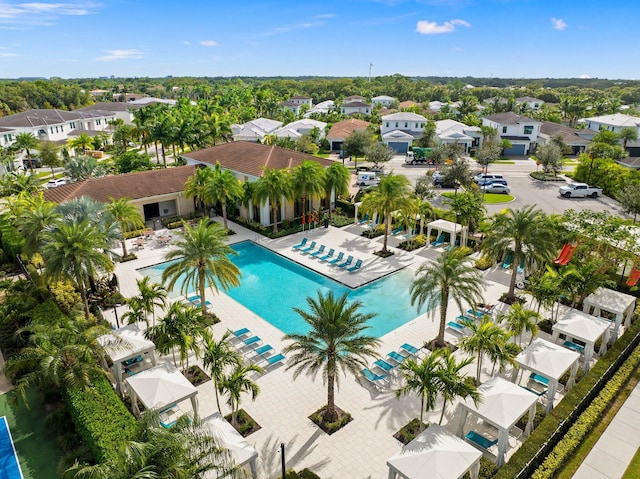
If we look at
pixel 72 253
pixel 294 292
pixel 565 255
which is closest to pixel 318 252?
pixel 294 292

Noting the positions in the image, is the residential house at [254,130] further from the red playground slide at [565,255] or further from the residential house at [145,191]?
the red playground slide at [565,255]

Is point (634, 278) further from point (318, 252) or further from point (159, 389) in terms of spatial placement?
point (159, 389)

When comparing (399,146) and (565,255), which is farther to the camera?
(399,146)

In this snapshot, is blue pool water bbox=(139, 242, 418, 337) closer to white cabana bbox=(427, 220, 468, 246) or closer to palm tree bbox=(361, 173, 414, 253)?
palm tree bbox=(361, 173, 414, 253)

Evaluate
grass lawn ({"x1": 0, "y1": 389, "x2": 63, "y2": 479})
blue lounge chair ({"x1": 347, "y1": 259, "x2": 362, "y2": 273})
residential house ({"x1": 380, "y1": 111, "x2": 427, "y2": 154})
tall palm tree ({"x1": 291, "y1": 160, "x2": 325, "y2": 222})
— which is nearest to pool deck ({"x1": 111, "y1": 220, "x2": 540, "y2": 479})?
grass lawn ({"x1": 0, "y1": 389, "x2": 63, "y2": 479})

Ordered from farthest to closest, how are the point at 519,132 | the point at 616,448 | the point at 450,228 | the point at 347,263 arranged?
the point at 519,132 < the point at 450,228 < the point at 347,263 < the point at 616,448

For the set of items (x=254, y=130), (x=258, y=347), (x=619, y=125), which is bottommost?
(x=258, y=347)

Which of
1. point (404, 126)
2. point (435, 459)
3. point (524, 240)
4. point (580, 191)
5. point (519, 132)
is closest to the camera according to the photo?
point (435, 459)
